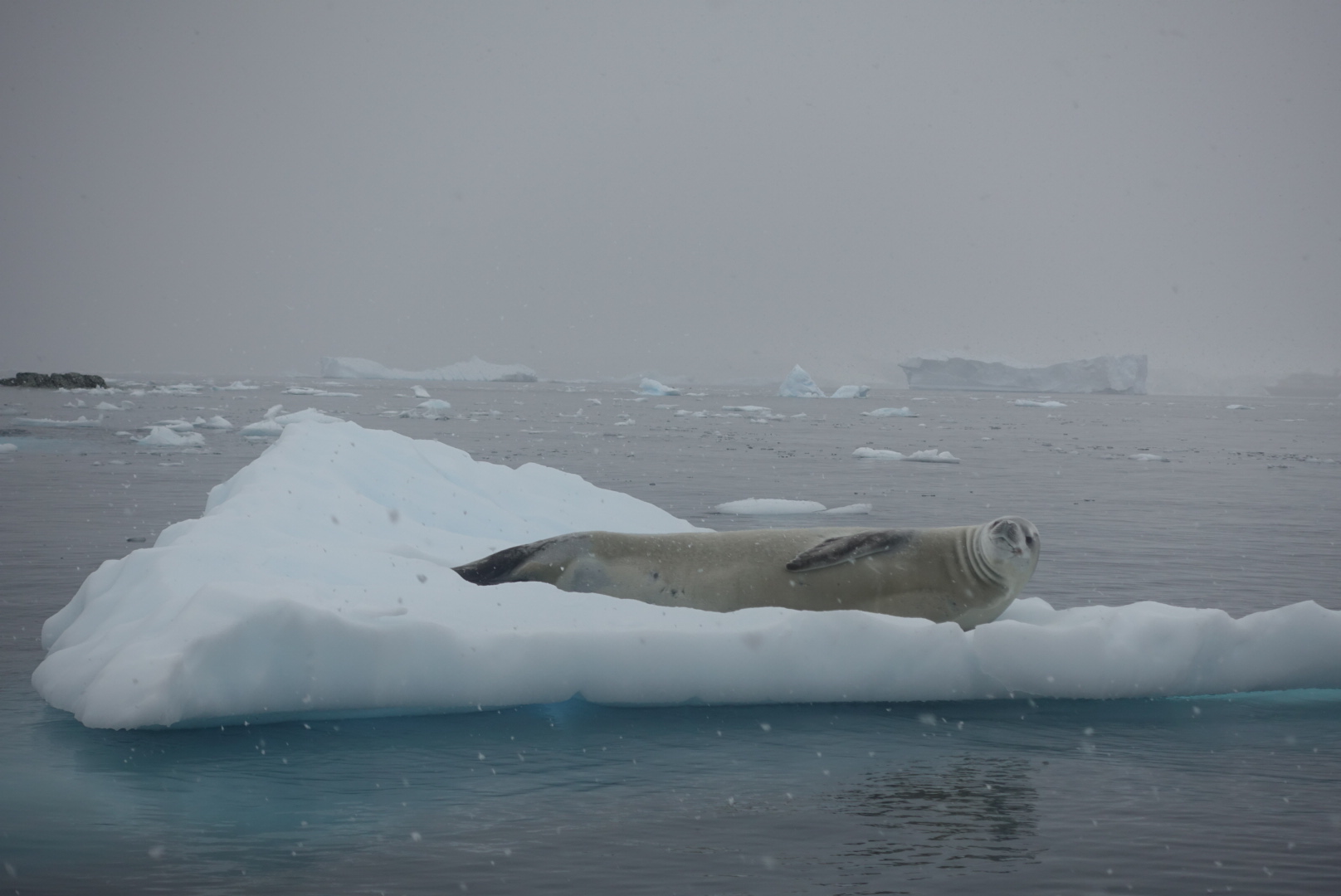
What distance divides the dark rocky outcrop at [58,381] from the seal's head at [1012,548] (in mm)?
52497

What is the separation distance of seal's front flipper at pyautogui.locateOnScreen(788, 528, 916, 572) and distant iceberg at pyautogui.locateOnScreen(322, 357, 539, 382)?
79.4 metres

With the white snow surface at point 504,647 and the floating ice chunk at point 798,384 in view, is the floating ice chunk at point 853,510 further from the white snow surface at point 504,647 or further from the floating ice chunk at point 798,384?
the floating ice chunk at point 798,384

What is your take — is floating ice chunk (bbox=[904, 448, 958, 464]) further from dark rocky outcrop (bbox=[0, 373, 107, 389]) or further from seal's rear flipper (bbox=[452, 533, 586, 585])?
dark rocky outcrop (bbox=[0, 373, 107, 389])

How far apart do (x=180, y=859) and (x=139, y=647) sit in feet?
3.98

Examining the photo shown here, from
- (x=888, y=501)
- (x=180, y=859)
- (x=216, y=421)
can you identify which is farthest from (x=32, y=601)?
(x=216, y=421)

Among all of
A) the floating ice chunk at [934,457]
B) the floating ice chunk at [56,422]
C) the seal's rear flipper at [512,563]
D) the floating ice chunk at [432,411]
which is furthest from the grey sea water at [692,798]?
the floating ice chunk at [432,411]

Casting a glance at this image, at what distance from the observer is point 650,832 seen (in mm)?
3209

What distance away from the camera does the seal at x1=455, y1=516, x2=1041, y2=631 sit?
16.8ft

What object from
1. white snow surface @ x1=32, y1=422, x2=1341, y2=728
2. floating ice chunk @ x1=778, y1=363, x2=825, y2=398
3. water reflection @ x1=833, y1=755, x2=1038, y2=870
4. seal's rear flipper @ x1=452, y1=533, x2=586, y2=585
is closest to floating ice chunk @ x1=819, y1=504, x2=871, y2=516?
white snow surface @ x1=32, y1=422, x2=1341, y2=728

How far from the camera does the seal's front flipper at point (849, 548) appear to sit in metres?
5.18

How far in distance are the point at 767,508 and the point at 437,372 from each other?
8251 centimetres

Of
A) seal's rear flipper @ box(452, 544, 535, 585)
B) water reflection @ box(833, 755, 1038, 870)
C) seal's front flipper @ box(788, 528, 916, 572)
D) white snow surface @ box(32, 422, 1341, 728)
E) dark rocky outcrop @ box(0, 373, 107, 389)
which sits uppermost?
dark rocky outcrop @ box(0, 373, 107, 389)

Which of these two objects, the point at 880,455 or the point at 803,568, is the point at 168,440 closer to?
the point at 880,455

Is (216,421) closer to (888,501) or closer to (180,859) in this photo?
(888,501)
